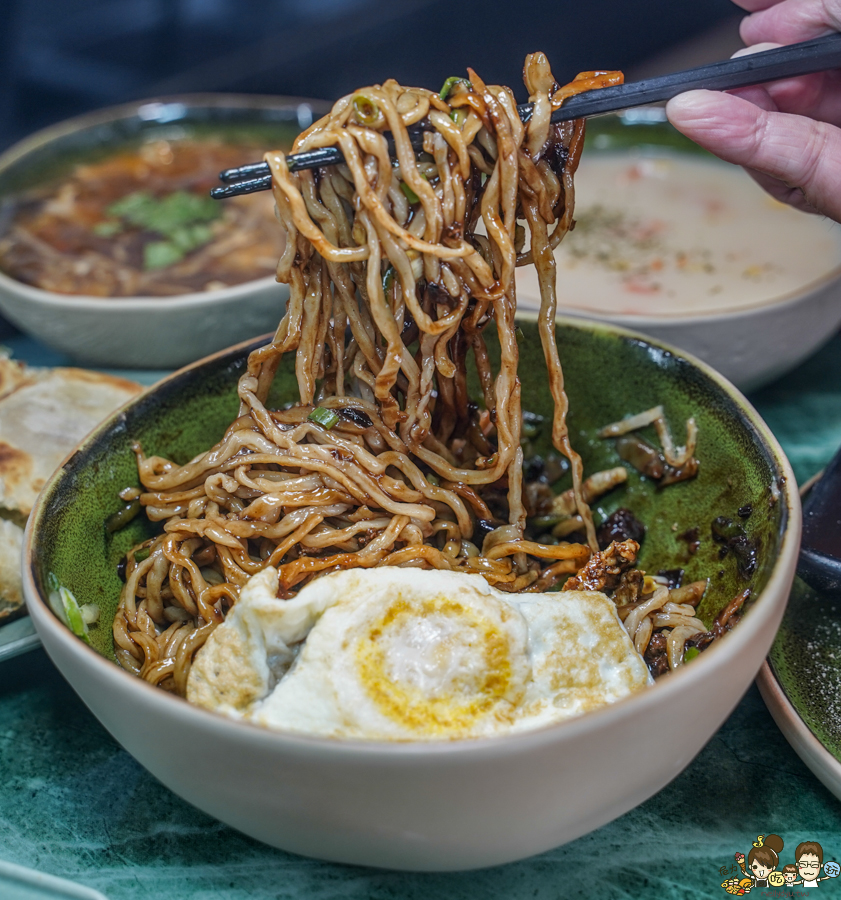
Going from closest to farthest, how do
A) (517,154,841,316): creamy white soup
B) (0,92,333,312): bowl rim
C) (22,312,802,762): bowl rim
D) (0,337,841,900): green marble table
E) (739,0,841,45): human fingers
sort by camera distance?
(22,312,802,762): bowl rim < (0,337,841,900): green marble table < (739,0,841,45): human fingers < (0,92,333,312): bowl rim < (517,154,841,316): creamy white soup

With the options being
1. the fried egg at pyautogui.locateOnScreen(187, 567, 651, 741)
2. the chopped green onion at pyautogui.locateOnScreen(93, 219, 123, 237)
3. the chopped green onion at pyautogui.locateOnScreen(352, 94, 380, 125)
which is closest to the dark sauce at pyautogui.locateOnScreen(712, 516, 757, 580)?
the fried egg at pyautogui.locateOnScreen(187, 567, 651, 741)

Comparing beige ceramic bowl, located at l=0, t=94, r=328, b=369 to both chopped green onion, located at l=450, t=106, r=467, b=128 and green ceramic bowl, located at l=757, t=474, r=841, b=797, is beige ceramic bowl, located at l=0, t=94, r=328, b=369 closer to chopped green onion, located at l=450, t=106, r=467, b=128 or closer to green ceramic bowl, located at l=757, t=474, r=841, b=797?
chopped green onion, located at l=450, t=106, r=467, b=128

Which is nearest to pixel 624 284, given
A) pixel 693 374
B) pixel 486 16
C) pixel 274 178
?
pixel 693 374

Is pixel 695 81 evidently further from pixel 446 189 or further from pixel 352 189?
pixel 352 189

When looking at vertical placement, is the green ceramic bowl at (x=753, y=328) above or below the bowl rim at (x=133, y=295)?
below

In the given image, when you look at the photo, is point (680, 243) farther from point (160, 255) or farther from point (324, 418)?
point (324, 418)

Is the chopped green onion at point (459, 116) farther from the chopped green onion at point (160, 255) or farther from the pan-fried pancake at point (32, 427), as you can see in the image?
the chopped green onion at point (160, 255)

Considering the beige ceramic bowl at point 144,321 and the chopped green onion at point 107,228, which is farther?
the chopped green onion at point 107,228

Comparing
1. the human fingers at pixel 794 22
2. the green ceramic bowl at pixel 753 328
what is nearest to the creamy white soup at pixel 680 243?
the green ceramic bowl at pixel 753 328
